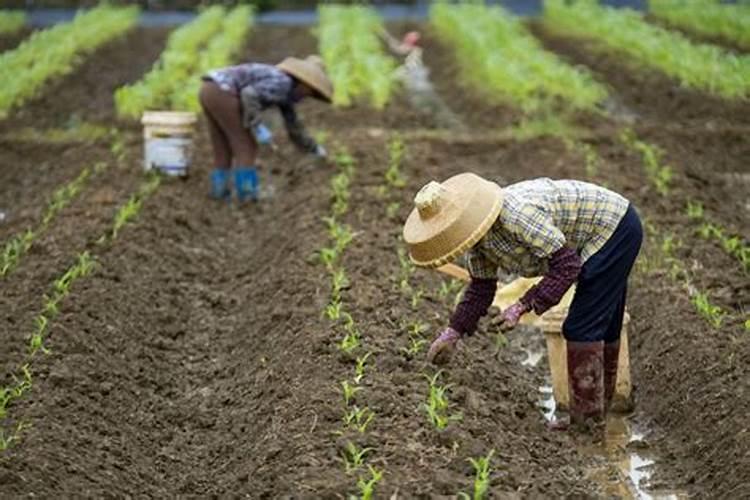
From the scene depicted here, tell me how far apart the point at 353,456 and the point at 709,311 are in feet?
8.30

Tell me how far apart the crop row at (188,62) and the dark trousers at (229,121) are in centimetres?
291

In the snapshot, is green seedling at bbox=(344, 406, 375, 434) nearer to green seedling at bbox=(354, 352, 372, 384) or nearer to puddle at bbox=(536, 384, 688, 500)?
green seedling at bbox=(354, 352, 372, 384)

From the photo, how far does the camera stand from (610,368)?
6289 millimetres

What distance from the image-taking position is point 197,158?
1186 centimetres

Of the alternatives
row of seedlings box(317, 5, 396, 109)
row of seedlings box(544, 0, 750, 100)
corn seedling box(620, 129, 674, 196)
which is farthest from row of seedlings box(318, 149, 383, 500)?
row of seedlings box(544, 0, 750, 100)

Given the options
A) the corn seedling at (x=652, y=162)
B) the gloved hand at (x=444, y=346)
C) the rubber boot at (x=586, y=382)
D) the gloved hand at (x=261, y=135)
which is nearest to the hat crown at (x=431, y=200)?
→ the gloved hand at (x=444, y=346)

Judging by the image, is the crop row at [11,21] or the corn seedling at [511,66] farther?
the crop row at [11,21]

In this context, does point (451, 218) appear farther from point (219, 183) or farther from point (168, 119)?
point (168, 119)

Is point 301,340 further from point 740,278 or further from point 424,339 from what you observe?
point 740,278

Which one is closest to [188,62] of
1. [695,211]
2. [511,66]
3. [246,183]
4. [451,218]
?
[511,66]

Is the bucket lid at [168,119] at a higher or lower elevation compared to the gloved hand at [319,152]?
higher

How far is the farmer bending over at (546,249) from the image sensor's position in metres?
5.45

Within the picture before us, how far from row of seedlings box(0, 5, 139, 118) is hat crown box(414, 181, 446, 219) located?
29.7ft

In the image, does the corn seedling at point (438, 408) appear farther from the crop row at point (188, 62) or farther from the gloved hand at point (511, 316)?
the crop row at point (188, 62)
